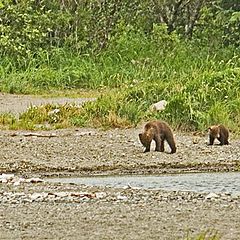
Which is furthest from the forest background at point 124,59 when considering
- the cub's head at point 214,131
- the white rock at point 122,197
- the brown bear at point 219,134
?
the white rock at point 122,197

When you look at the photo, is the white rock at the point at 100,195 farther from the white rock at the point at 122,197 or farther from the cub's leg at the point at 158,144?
the cub's leg at the point at 158,144

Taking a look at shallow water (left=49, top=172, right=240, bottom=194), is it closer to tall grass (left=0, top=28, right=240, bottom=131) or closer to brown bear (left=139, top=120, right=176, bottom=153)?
brown bear (left=139, top=120, right=176, bottom=153)

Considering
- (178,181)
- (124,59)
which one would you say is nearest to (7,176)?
(178,181)

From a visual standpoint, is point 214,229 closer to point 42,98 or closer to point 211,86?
point 211,86

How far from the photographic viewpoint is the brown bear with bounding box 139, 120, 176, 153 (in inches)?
584

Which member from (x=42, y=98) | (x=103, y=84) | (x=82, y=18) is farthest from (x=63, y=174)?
(x=82, y=18)

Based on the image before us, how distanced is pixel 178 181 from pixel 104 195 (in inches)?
79.8

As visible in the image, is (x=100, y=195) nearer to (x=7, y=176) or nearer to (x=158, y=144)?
(x=7, y=176)

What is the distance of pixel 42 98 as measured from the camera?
21.2 m

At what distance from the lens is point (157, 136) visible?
14.9 metres

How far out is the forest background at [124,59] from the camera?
18359 mm

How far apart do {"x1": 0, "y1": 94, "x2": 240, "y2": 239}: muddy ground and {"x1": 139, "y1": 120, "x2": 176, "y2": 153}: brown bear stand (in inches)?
6.9

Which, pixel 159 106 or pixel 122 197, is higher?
pixel 159 106

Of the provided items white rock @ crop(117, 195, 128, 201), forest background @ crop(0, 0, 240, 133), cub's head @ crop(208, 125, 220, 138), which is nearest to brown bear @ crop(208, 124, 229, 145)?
cub's head @ crop(208, 125, 220, 138)
